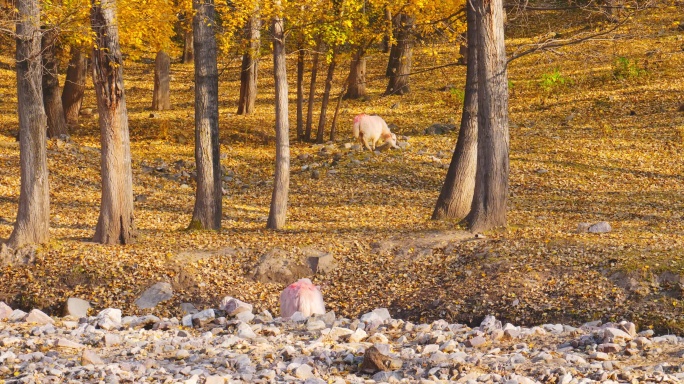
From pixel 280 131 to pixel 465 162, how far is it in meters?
2.88

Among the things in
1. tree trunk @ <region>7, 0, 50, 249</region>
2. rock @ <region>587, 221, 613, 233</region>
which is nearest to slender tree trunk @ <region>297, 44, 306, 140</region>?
tree trunk @ <region>7, 0, 50, 249</region>

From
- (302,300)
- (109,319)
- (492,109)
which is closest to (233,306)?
(302,300)

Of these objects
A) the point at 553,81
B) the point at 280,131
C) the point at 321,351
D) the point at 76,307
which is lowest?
the point at 76,307

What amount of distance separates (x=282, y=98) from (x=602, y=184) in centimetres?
679

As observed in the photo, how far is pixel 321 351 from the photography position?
7.22 metres

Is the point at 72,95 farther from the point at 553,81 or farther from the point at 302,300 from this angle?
the point at 302,300

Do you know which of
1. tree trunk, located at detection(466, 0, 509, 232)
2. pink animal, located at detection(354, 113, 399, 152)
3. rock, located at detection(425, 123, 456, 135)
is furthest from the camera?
rock, located at detection(425, 123, 456, 135)

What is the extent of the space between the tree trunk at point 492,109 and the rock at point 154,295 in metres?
4.25

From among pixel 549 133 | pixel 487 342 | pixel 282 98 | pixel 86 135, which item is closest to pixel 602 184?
pixel 549 133

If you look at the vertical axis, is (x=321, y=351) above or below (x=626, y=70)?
below

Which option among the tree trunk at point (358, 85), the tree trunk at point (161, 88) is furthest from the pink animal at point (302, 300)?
the tree trunk at point (161, 88)

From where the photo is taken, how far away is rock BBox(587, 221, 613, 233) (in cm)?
1160

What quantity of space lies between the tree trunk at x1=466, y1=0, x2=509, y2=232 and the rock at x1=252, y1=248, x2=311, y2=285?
8.31 feet

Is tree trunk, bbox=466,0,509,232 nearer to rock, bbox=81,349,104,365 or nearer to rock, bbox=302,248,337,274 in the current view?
rock, bbox=302,248,337,274
